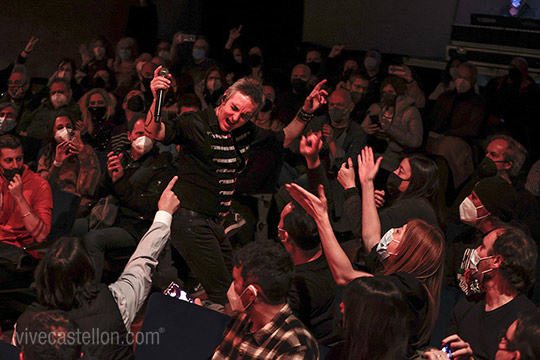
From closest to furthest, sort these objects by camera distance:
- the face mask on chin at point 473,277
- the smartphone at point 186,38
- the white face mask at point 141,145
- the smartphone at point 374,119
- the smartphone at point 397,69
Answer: the face mask on chin at point 473,277, the white face mask at point 141,145, the smartphone at point 374,119, the smartphone at point 397,69, the smartphone at point 186,38

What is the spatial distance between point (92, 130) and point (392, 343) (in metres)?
4.14

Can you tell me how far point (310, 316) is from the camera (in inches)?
101

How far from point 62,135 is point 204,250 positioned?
1.91 meters

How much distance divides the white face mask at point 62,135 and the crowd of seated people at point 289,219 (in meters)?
0.02

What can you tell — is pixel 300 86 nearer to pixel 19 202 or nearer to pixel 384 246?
pixel 19 202

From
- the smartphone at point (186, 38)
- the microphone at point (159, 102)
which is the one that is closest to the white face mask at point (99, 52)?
the smartphone at point (186, 38)

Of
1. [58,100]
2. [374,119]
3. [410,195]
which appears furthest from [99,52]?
[410,195]

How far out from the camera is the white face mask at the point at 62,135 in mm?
4643

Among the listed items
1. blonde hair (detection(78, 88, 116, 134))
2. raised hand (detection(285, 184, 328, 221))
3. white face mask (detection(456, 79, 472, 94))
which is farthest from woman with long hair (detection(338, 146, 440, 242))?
blonde hair (detection(78, 88, 116, 134))

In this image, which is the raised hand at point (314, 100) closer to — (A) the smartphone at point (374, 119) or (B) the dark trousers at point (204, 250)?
(B) the dark trousers at point (204, 250)

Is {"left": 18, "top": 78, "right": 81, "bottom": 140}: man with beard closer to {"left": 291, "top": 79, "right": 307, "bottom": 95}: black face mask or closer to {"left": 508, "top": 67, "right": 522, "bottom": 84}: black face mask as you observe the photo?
{"left": 291, "top": 79, "right": 307, "bottom": 95}: black face mask

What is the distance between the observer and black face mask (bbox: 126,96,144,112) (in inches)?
217

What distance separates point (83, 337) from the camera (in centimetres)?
208

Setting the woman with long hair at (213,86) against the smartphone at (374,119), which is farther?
the woman with long hair at (213,86)
